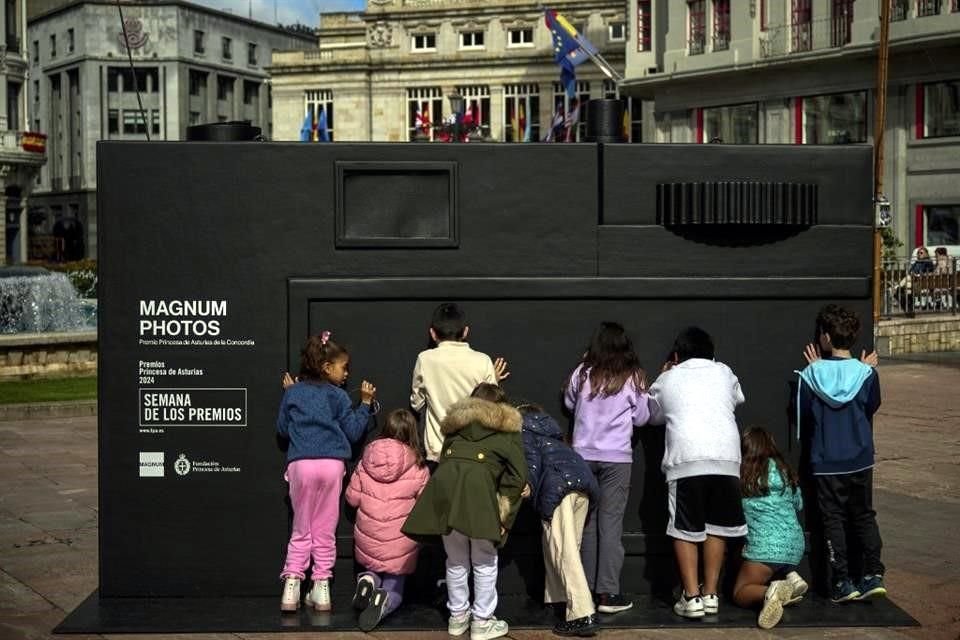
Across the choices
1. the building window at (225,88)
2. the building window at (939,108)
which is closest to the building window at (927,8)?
the building window at (939,108)

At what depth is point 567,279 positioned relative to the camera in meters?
7.39

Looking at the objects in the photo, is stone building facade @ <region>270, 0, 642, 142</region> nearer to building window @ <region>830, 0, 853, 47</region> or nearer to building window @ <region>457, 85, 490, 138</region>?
building window @ <region>457, 85, 490, 138</region>

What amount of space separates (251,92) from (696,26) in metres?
65.4

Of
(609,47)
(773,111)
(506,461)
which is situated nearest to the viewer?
(506,461)

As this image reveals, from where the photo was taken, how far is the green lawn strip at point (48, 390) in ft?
58.6

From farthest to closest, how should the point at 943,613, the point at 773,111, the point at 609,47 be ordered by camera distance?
the point at 609,47
the point at 773,111
the point at 943,613

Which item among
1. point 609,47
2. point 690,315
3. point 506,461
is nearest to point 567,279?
point 690,315

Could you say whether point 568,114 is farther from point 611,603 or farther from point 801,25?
point 611,603

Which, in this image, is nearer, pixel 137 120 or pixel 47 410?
pixel 47 410

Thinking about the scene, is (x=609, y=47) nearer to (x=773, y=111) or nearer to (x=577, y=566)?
(x=773, y=111)

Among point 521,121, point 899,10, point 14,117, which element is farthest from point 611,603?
point 521,121

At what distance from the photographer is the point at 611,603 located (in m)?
7.12

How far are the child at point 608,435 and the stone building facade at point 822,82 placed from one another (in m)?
28.8

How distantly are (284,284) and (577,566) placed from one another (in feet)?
7.12
